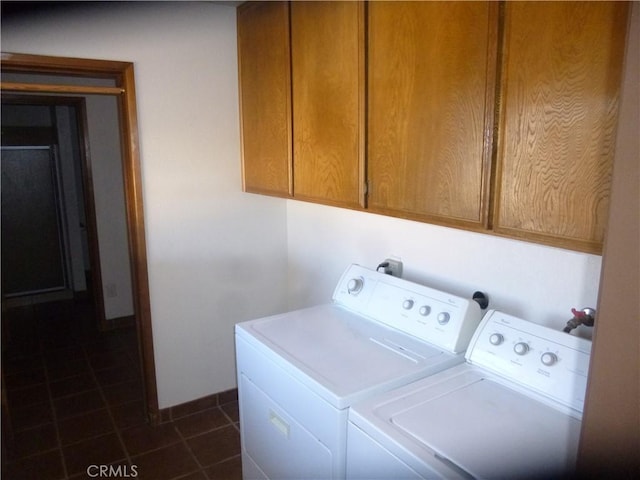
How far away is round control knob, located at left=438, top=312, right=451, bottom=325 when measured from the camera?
5.61 ft

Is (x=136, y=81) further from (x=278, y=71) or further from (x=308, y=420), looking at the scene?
(x=308, y=420)

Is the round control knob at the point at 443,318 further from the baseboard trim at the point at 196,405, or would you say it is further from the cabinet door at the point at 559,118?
the baseboard trim at the point at 196,405

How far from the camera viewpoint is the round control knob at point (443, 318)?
1709mm

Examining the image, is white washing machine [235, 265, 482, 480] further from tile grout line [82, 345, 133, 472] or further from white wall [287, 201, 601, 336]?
tile grout line [82, 345, 133, 472]

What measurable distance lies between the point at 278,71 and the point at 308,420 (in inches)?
58.7

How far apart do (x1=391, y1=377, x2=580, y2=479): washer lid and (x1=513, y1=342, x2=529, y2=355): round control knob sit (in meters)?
0.12

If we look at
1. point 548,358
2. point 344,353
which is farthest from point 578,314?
point 344,353

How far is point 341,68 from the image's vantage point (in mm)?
1812

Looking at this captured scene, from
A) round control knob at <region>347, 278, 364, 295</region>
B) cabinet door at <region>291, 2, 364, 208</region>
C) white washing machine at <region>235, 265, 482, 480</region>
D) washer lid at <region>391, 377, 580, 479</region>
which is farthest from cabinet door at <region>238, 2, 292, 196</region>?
washer lid at <region>391, 377, 580, 479</region>

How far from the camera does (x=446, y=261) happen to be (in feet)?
6.43

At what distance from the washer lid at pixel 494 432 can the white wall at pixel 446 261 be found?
364 mm

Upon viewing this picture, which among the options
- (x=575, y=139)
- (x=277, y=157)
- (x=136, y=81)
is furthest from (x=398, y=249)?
(x=136, y=81)

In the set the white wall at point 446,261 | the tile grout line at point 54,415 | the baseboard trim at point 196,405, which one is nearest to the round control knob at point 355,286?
the white wall at point 446,261

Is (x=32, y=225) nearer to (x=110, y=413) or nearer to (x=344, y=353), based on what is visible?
(x=110, y=413)
